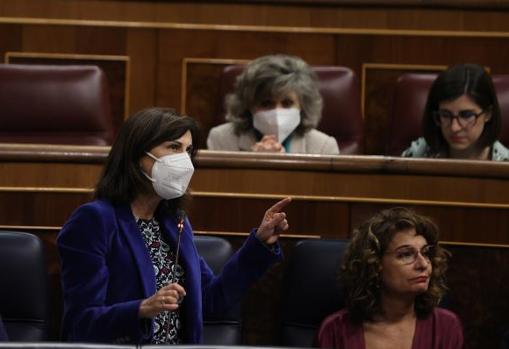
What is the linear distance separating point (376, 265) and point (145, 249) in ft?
0.71

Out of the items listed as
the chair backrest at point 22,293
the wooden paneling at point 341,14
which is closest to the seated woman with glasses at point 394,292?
the chair backrest at point 22,293

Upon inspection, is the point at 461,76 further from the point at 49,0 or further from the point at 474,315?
the point at 49,0

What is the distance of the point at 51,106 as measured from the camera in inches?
56.5

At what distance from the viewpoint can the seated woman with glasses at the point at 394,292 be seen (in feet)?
3.32

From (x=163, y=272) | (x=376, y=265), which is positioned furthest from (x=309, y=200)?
(x=163, y=272)

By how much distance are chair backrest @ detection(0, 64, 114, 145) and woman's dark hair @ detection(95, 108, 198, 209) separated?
1.59 feet

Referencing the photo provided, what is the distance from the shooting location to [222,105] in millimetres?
1521

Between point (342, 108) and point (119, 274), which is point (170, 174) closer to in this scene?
point (119, 274)

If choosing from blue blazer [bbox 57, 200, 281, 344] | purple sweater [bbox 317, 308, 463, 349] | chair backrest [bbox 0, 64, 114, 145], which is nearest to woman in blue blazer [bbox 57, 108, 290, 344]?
blue blazer [bbox 57, 200, 281, 344]

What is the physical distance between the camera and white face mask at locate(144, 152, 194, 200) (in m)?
0.93

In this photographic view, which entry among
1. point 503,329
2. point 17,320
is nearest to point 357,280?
point 503,329

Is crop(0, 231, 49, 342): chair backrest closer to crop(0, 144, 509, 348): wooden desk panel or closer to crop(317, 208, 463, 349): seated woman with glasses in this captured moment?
crop(0, 144, 509, 348): wooden desk panel

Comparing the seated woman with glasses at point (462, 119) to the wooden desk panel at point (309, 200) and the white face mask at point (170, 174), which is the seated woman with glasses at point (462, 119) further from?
the white face mask at point (170, 174)

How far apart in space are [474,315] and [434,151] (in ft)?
0.89
